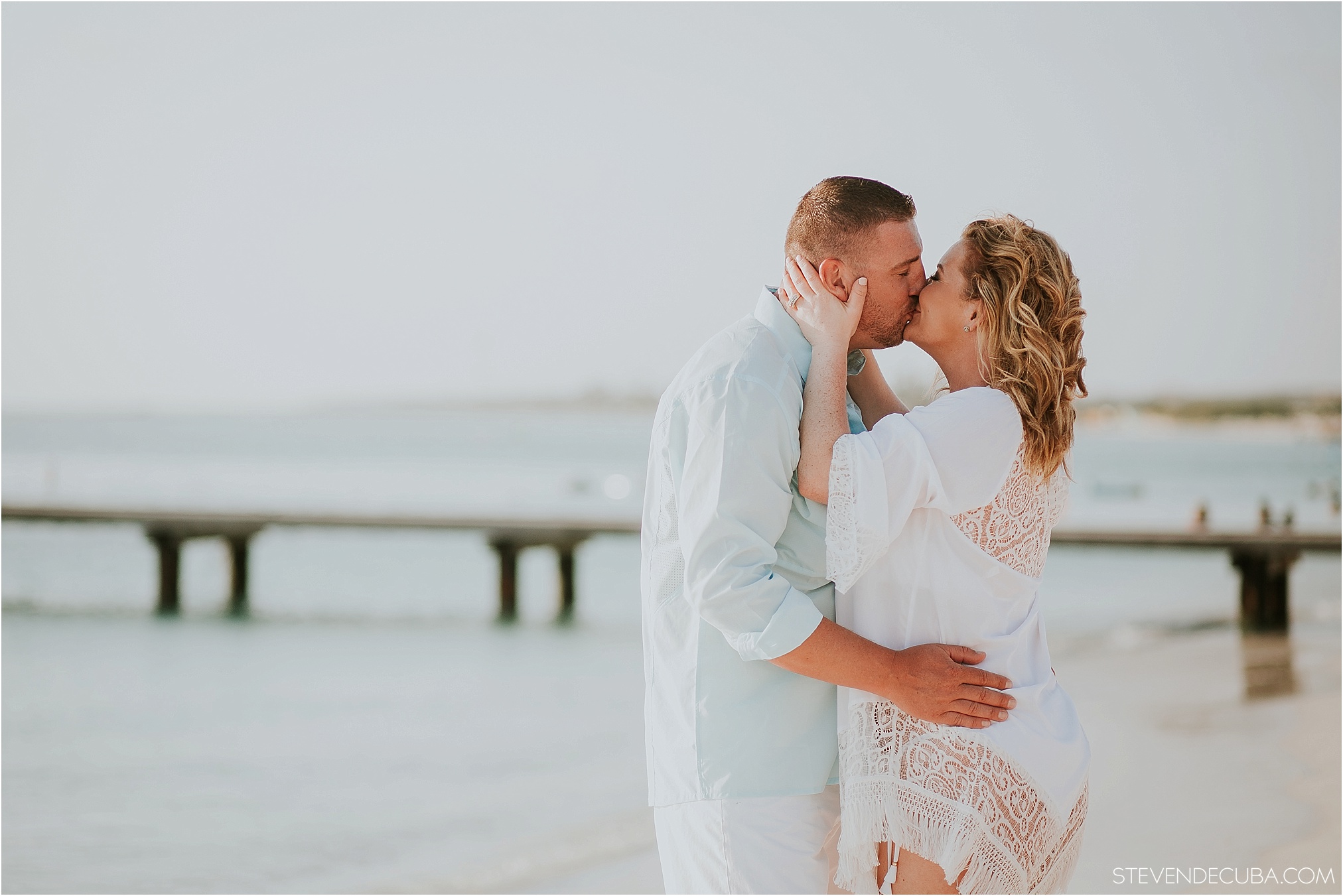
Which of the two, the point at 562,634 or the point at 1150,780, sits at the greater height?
the point at 1150,780

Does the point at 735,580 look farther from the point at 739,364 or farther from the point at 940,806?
the point at 940,806

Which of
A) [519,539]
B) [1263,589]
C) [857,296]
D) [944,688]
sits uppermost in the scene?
[857,296]

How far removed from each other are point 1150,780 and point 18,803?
360 inches

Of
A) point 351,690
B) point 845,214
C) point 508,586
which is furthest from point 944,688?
point 508,586

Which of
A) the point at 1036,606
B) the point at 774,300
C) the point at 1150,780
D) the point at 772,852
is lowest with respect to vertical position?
the point at 1150,780

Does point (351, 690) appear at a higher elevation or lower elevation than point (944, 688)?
lower

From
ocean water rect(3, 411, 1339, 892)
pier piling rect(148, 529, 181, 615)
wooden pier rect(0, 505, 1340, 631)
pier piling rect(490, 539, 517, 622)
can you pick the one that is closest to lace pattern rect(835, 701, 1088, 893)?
ocean water rect(3, 411, 1339, 892)

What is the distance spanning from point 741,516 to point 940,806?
730mm

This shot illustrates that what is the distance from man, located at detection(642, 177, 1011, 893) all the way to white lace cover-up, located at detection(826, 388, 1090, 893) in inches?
2.6

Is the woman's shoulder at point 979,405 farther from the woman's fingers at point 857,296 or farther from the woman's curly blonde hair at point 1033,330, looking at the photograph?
the woman's fingers at point 857,296

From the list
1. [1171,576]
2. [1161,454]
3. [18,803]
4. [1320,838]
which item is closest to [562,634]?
[18,803]

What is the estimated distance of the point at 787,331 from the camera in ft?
7.74

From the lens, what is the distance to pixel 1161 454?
60781 mm

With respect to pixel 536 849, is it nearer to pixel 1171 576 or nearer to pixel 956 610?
pixel 956 610
